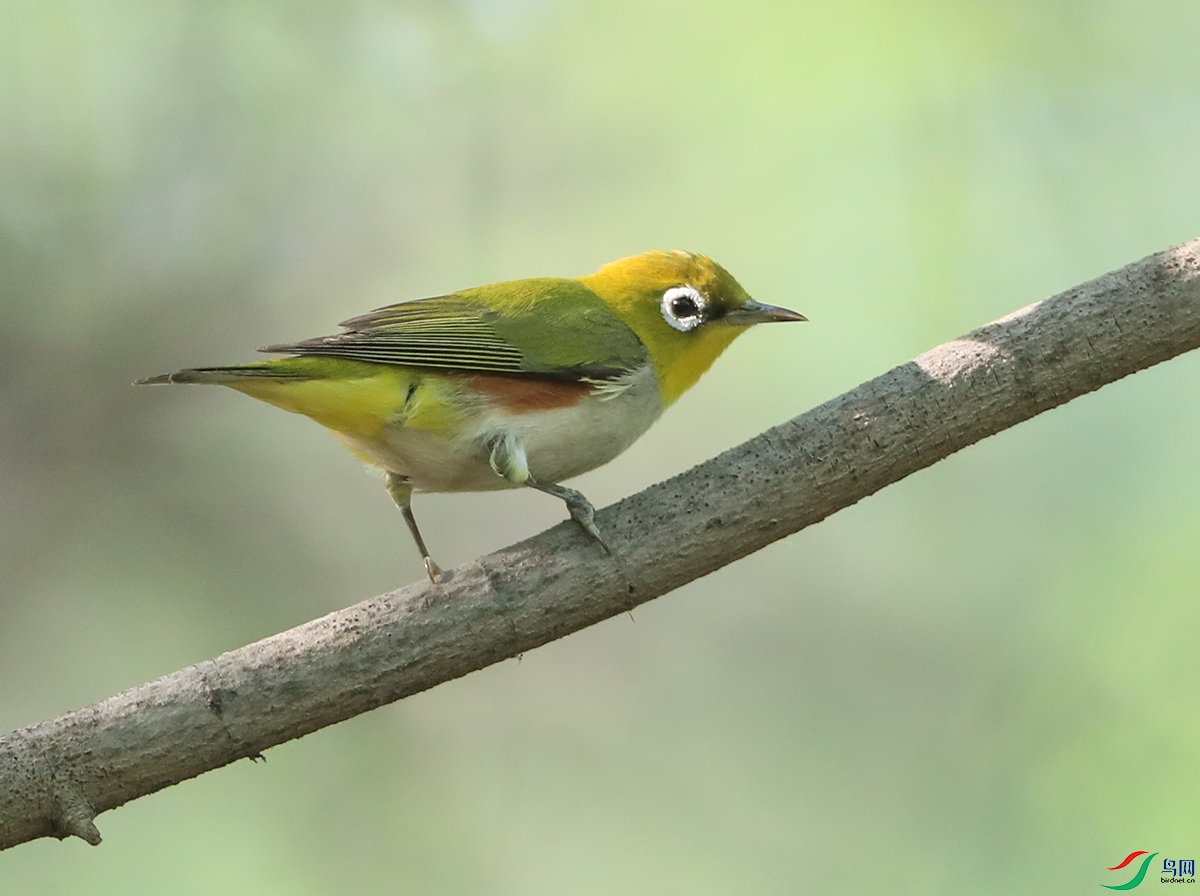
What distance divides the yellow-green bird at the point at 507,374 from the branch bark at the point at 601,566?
14.2 inches

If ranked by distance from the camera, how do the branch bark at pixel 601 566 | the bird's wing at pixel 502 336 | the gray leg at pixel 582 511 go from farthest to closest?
the bird's wing at pixel 502 336
the gray leg at pixel 582 511
the branch bark at pixel 601 566

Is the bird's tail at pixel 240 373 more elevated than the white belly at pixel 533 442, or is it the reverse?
the bird's tail at pixel 240 373

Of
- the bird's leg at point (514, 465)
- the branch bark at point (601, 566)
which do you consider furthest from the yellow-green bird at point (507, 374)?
the branch bark at point (601, 566)

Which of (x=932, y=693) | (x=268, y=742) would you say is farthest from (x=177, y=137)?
(x=932, y=693)

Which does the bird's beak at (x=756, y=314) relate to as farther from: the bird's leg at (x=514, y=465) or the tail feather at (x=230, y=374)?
the tail feather at (x=230, y=374)

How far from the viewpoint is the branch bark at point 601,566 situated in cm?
296

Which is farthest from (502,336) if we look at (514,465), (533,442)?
(514,465)

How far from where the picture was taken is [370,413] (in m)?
3.73

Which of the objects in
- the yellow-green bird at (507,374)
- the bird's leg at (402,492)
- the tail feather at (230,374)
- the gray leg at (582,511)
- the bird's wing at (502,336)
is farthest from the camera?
the bird's leg at (402,492)

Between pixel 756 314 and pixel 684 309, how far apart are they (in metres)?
0.30

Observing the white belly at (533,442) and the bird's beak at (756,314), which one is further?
the bird's beak at (756,314)

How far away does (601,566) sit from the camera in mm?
3127

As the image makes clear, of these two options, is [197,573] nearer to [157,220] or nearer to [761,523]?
[157,220]

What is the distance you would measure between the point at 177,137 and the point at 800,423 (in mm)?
4406
